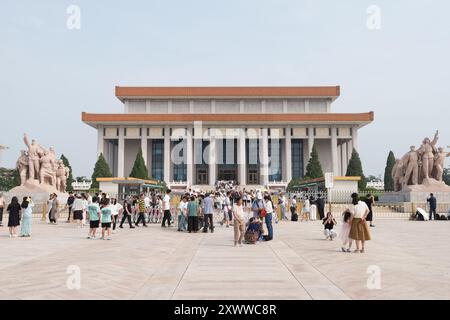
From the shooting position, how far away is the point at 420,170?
2742cm

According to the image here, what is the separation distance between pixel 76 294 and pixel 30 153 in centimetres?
2530

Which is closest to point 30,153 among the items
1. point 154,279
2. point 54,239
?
point 54,239

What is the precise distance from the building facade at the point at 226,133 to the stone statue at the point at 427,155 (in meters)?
30.8

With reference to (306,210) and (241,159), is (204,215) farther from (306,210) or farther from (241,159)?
(241,159)

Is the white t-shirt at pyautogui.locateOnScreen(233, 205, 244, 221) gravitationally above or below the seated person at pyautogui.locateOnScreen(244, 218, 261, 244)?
above

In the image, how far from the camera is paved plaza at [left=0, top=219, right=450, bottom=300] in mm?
5375

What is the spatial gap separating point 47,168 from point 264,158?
37070mm

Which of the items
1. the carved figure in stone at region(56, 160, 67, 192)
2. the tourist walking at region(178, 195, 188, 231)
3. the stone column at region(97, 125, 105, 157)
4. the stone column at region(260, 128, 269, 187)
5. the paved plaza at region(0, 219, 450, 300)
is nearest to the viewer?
the paved plaza at region(0, 219, 450, 300)

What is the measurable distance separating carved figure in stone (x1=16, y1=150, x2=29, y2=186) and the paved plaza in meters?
17.8

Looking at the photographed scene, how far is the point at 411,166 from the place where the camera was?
27281mm

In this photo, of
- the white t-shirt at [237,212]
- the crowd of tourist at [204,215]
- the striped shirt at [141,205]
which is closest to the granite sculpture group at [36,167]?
the crowd of tourist at [204,215]

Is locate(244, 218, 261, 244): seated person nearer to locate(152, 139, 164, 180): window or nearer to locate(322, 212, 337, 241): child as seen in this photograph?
locate(322, 212, 337, 241): child

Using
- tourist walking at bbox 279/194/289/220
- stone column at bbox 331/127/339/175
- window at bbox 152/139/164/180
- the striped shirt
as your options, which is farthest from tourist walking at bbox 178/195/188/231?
window at bbox 152/139/164/180

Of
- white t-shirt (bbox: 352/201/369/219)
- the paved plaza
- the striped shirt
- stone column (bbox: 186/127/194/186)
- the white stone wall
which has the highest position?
the white stone wall
